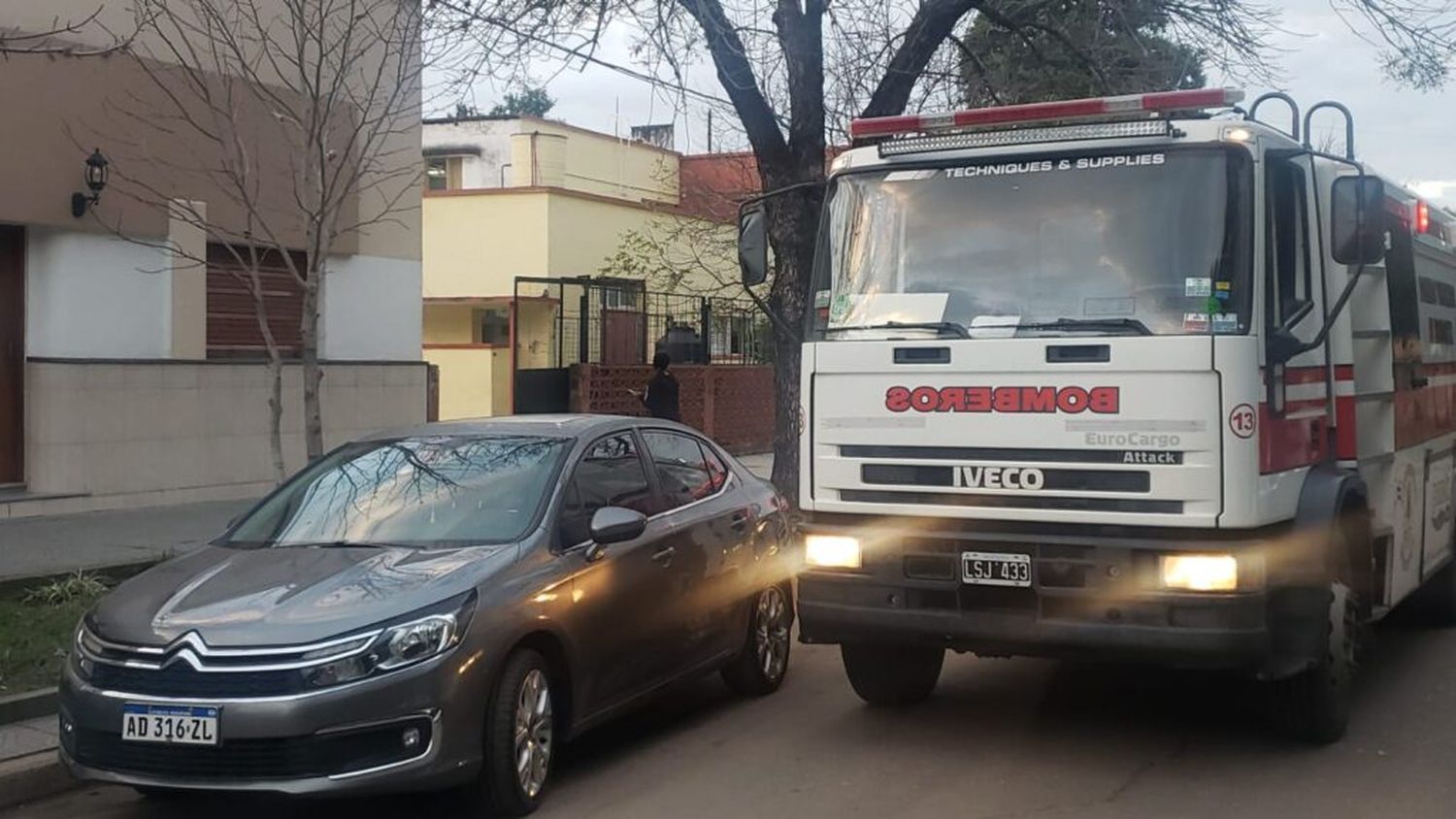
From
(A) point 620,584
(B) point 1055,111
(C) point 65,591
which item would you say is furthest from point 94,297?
(B) point 1055,111

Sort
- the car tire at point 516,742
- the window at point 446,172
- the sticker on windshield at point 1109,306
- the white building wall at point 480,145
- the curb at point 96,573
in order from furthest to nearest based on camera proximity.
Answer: the window at point 446,172 < the white building wall at point 480,145 < the curb at point 96,573 < the sticker on windshield at point 1109,306 < the car tire at point 516,742

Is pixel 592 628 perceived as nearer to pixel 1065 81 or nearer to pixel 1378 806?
pixel 1378 806

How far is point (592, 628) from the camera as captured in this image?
647 cm

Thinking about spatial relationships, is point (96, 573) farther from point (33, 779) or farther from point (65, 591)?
point (33, 779)

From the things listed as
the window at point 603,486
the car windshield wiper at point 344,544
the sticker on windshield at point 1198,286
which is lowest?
the car windshield wiper at point 344,544

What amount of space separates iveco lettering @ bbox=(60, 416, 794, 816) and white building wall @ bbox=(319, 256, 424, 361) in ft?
31.0

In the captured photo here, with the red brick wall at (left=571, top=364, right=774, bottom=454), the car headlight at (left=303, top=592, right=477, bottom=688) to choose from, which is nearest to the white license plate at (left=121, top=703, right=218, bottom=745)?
the car headlight at (left=303, top=592, right=477, bottom=688)

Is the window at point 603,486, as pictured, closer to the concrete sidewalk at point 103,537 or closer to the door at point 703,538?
the door at point 703,538

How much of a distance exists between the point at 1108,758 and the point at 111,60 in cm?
1127

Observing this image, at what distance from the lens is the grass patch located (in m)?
7.52

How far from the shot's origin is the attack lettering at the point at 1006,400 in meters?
6.27

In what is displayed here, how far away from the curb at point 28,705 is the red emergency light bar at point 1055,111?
4.77m

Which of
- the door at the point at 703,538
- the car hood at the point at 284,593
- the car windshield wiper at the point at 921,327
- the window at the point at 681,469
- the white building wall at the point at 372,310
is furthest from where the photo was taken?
the white building wall at the point at 372,310

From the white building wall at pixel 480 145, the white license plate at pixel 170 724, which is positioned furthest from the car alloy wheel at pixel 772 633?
the white building wall at pixel 480 145
